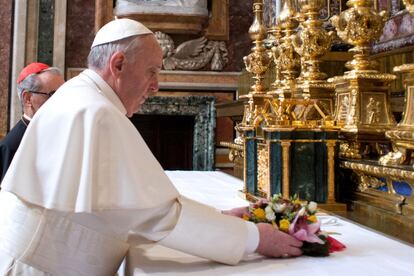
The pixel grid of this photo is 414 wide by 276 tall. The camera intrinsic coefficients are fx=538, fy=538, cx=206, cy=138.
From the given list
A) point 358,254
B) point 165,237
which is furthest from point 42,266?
point 358,254

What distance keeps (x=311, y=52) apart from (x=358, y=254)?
1.88 m

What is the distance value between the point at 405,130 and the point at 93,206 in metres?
1.31

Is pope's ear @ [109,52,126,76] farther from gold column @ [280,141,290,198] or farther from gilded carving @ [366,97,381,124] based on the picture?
gilded carving @ [366,97,381,124]

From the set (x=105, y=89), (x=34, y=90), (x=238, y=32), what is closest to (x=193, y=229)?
(x=105, y=89)

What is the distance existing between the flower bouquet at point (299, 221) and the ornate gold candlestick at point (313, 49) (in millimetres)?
1492

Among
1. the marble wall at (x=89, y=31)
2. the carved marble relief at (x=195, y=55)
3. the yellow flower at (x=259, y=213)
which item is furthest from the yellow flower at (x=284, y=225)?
the marble wall at (x=89, y=31)

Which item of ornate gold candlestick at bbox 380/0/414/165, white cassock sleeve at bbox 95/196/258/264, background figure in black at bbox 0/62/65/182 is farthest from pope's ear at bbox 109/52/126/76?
background figure in black at bbox 0/62/65/182

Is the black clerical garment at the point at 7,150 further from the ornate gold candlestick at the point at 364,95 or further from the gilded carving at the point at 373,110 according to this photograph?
the gilded carving at the point at 373,110

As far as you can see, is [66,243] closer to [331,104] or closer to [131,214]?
[131,214]

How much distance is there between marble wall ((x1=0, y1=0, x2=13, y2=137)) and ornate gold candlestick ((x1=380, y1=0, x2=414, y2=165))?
7.29 meters

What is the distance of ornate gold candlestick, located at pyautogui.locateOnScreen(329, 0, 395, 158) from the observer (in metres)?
2.77

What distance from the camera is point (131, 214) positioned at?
64.4 inches

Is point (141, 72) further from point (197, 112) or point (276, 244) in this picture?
point (197, 112)

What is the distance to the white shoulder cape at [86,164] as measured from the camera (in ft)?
5.22
